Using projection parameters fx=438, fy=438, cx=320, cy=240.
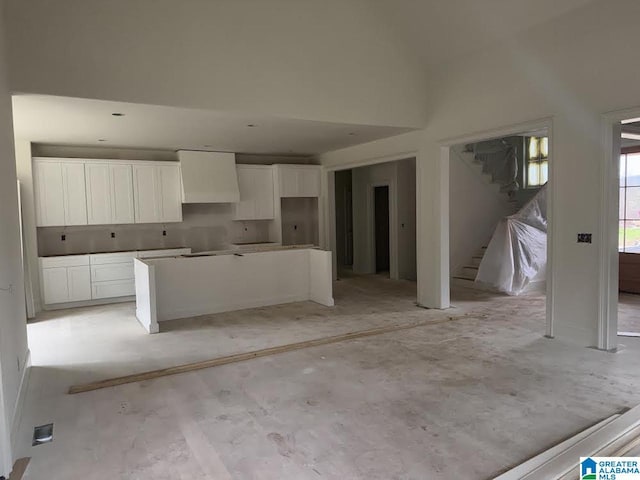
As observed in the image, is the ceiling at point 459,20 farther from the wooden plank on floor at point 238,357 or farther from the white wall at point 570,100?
the wooden plank on floor at point 238,357

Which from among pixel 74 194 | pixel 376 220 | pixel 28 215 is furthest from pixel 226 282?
pixel 376 220

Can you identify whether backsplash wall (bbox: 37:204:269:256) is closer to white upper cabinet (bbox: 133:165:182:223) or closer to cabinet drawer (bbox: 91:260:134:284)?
white upper cabinet (bbox: 133:165:182:223)

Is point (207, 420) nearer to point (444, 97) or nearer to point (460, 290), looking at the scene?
point (444, 97)

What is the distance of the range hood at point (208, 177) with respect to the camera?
296 inches

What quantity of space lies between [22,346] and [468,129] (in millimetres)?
5295

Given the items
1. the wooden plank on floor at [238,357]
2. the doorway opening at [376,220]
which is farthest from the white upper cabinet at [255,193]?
the wooden plank on floor at [238,357]

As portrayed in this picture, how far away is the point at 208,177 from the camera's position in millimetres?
7676

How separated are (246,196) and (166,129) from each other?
101 inches

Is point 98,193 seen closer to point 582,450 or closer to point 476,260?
Result: point 476,260

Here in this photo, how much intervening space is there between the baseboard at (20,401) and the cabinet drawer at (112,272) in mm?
2905

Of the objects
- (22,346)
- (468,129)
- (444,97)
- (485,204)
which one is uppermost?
(444,97)

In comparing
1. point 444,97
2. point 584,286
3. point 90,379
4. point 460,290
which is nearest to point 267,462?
point 90,379

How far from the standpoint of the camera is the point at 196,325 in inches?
215

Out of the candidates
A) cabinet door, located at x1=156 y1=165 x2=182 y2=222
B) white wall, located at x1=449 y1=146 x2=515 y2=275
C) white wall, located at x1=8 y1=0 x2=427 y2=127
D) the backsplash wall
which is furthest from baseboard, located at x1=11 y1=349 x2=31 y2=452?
white wall, located at x1=449 y1=146 x2=515 y2=275
